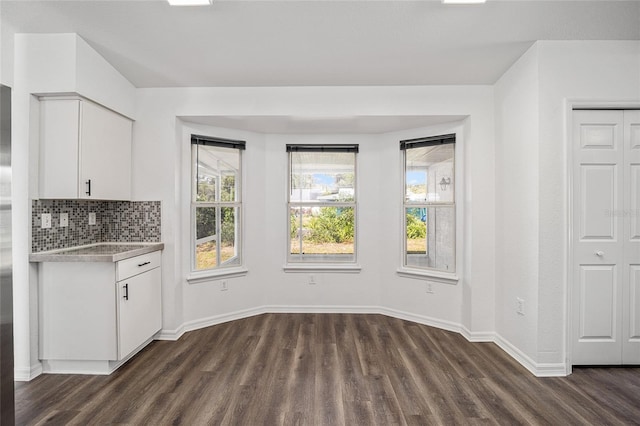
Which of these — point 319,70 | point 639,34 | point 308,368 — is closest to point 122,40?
point 319,70

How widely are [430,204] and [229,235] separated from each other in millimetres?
2441

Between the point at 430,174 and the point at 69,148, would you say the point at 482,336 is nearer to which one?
the point at 430,174

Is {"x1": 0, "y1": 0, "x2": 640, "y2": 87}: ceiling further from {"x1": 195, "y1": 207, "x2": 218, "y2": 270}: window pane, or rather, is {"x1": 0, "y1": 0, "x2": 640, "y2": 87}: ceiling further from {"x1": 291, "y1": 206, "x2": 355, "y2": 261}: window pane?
{"x1": 291, "y1": 206, "x2": 355, "y2": 261}: window pane

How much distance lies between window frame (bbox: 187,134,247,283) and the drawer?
0.47m

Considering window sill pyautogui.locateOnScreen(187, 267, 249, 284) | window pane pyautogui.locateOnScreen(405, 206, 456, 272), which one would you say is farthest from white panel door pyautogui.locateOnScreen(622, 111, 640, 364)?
window sill pyautogui.locateOnScreen(187, 267, 249, 284)

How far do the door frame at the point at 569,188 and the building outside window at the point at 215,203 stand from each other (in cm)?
326

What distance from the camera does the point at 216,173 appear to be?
3951 mm

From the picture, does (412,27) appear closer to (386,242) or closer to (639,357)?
(386,242)

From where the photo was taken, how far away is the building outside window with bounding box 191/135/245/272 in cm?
379

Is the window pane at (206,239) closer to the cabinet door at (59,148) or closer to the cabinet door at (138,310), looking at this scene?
the cabinet door at (138,310)

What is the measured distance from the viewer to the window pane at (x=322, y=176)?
4.29 m

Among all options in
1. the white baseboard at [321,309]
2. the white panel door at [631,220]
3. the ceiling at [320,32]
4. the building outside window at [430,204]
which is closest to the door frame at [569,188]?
the white panel door at [631,220]

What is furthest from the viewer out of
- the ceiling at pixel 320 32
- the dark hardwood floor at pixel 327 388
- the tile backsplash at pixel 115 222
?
the tile backsplash at pixel 115 222

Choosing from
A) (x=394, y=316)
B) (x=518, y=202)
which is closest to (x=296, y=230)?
(x=394, y=316)
